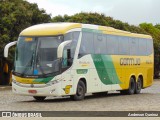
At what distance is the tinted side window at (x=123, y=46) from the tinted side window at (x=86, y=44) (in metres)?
3.87

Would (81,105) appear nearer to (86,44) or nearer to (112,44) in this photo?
(86,44)

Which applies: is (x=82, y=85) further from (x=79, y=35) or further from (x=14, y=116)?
(x=14, y=116)

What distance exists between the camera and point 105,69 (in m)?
27.8

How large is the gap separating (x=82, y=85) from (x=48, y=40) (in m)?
2.87

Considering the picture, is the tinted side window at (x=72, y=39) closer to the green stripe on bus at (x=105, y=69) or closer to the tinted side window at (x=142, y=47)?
the green stripe on bus at (x=105, y=69)

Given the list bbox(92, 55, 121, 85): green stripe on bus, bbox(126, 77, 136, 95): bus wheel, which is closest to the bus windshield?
bbox(92, 55, 121, 85): green stripe on bus

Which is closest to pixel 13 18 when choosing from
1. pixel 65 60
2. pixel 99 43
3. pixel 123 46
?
pixel 123 46

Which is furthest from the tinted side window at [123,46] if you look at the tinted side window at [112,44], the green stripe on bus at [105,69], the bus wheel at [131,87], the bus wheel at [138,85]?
the bus wheel at [138,85]

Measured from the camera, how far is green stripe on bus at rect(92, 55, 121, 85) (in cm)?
2681

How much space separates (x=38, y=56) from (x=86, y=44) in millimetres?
2891

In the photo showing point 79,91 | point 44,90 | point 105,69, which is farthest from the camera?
point 105,69

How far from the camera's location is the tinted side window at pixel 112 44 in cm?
2811

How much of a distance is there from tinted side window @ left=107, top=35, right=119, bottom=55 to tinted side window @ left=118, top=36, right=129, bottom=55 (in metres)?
0.57

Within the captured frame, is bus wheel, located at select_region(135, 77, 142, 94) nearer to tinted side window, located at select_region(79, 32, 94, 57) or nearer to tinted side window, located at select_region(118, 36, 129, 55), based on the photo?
tinted side window, located at select_region(118, 36, 129, 55)
